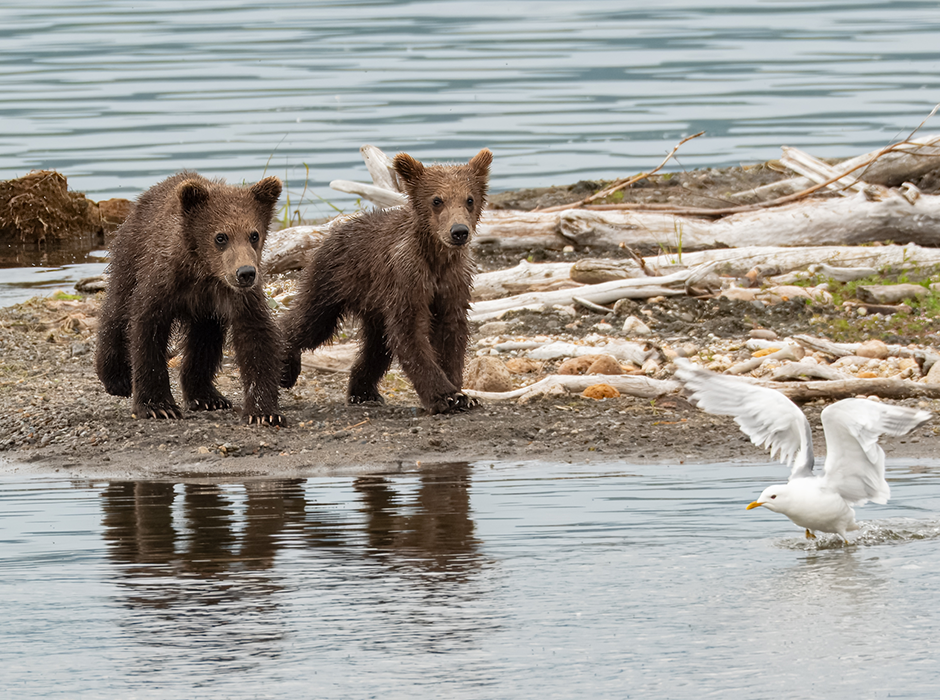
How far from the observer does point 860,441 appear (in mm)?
5793

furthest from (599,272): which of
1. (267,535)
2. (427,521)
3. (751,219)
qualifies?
(267,535)

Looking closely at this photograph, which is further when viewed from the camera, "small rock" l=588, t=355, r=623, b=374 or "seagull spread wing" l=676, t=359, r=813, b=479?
"small rock" l=588, t=355, r=623, b=374

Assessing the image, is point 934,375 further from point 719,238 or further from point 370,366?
point 719,238

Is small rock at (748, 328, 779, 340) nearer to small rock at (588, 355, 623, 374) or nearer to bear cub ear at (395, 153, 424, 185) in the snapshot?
small rock at (588, 355, 623, 374)

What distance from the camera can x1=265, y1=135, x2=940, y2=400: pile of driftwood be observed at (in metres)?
11.3

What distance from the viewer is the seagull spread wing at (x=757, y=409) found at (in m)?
6.16

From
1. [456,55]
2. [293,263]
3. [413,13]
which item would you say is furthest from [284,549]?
[413,13]

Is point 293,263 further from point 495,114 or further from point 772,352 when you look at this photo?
point 495,114

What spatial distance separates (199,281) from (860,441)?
403 centimetres

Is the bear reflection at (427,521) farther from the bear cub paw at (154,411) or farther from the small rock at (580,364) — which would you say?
the small rock at (580,364)

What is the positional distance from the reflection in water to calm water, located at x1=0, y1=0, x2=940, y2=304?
771cm

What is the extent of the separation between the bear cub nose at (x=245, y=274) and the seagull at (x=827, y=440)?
2.76m

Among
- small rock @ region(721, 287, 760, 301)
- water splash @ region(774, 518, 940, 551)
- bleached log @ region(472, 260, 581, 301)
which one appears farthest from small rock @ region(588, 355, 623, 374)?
water splash @ region(774, 518, 940, 551)

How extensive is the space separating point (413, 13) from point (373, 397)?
45135mm
